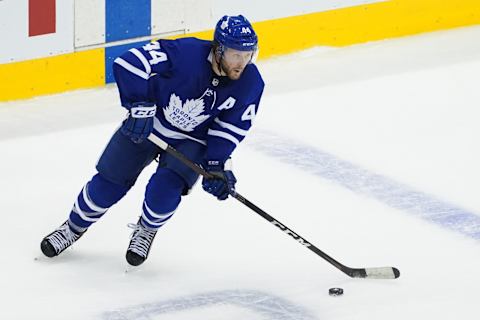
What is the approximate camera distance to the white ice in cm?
415

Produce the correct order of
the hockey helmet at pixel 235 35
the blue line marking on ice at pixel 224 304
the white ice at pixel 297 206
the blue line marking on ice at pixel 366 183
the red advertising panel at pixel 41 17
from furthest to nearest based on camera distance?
the red advertising panel at pixel 41 17, the blue line marking on ice at pixel 366 183, the white ice at pixel 297 206, the blue line marking on ice at pixel 224 304, the hockey helmet at pixel 235 35

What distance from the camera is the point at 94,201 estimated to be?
168 inches

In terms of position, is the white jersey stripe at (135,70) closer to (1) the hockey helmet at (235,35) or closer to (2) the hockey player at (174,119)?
(2) the hockey player at (174,119)

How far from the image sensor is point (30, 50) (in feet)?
18.8

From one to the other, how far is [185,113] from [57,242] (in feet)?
2.06

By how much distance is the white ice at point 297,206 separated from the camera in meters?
4.15

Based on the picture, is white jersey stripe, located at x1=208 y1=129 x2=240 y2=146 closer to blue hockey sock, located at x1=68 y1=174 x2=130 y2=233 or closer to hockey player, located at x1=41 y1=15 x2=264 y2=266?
hockey player, located at x1=41 y1=15 x2=264 y2=266

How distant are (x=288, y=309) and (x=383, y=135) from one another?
69.6 inches

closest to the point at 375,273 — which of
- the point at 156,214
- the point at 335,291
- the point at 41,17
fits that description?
the point at 335,291

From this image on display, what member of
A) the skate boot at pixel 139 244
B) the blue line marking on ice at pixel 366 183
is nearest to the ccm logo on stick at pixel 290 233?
the skate boot at pixel 139 244

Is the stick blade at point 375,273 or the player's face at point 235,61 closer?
the player's face at point 235,61

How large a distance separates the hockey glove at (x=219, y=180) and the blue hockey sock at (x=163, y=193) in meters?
0.09

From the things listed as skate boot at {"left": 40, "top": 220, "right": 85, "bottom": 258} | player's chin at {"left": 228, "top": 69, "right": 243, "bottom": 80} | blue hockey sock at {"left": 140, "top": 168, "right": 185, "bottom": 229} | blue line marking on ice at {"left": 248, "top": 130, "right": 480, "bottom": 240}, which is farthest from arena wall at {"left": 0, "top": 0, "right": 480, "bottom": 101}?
player's chin at {"left": 228, "top": 69, "right": 243, "bottom": 80}

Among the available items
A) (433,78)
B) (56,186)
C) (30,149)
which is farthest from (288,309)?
(433,78)
